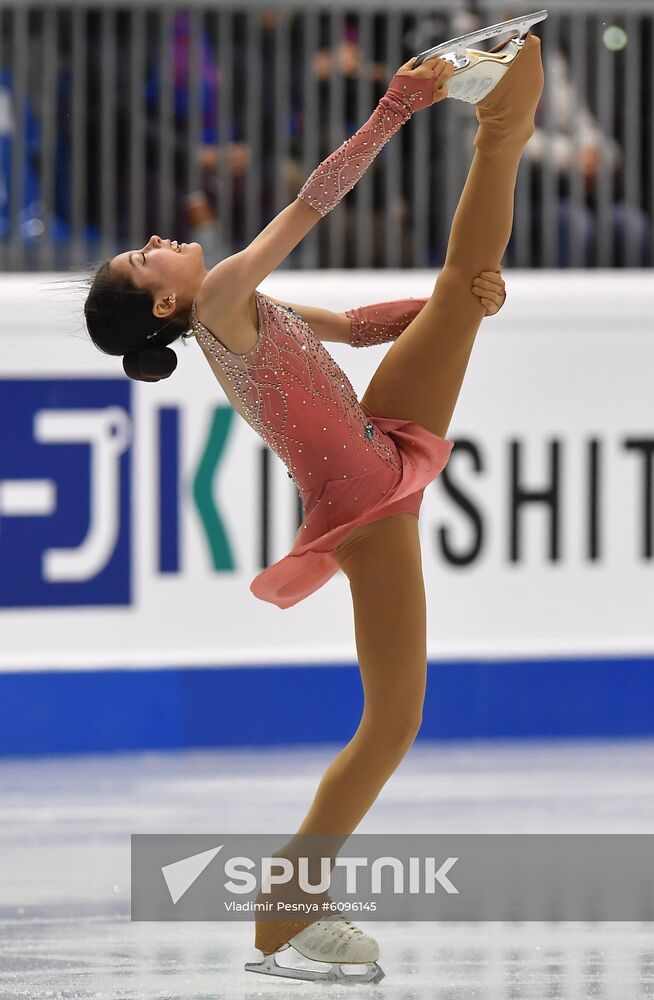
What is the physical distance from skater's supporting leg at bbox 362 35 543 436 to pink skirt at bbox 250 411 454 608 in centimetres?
15

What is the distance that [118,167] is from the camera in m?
5.50

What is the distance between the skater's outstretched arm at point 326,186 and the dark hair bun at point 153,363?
0.61 feet

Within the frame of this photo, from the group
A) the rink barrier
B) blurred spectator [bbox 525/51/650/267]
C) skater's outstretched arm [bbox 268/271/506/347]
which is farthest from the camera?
blurred spectator [bbox 525/51/650/267]

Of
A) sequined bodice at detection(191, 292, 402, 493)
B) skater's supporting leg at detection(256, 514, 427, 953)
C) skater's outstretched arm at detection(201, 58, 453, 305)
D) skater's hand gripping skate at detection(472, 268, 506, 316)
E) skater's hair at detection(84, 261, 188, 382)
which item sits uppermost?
skater's outstretched arm at detection(201, 58, 453, 305)

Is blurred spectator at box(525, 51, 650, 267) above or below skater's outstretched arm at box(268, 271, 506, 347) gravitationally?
above

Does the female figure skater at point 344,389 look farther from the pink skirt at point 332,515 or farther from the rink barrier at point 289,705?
the rink barrier at point 289,705

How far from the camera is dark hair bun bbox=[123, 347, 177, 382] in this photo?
3.16 m

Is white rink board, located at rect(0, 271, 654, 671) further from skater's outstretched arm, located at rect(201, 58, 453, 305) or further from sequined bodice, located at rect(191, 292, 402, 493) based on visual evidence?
skater's outstretched arm, located at rect(201, 58, 453, 305)

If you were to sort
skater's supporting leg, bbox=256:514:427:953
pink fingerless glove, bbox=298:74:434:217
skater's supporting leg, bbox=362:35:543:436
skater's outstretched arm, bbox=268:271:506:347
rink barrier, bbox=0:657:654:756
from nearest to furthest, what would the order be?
pink fingerless glove, bbox=298:74:434:217 < skater's supporting leg, bbox=256:514:427:953 < skater's supporting leg, bbox=362:35:543:436 < skater's outstretched arm, bbox=268:271:506:347 < rink barrier, bbox=0:657:654:756

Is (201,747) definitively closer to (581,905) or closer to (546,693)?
(546,693)

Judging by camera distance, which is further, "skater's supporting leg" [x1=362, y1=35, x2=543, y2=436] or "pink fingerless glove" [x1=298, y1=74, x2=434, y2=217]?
"skater's supporting leg" [x1=362, y1=35, x2=543, y2=436]

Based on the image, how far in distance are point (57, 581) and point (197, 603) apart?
0.45 metres

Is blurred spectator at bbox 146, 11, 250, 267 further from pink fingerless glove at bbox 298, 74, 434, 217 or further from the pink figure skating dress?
pink fingerless glove at bbox 298, 74, 434, 217

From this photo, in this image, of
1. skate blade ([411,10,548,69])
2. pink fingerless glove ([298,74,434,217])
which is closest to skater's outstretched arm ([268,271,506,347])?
pink fingerless glove ([298,74,434,217])
